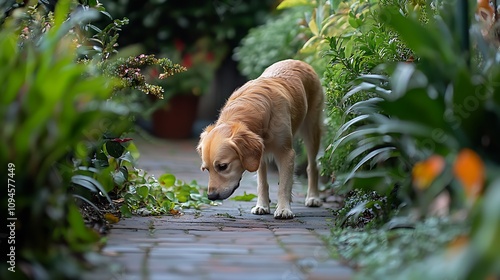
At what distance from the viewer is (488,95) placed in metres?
2.98

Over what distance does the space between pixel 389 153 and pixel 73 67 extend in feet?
5.97

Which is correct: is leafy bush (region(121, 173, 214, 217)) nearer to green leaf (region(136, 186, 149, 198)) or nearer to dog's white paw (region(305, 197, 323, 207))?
green leaf (region(136, 186, 149, 198))

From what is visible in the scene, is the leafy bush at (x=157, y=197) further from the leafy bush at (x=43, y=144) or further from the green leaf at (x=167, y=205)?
the leafy bush at (x=43, y=144)

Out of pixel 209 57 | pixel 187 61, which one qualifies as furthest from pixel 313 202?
pixel 209 57

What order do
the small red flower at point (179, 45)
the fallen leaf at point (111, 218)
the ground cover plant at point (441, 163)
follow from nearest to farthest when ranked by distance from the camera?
the ground cover plant at point (441, 163), the fallen leaf at point (111, 218), the small red flower at point (179, 45)

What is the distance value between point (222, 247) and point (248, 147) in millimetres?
1265

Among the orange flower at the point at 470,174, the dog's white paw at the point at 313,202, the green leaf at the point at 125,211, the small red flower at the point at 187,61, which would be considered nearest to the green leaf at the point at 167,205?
the green leaf at the point at 125,211

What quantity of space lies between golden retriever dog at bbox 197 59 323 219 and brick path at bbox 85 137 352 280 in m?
0.22

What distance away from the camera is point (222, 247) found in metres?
3.61

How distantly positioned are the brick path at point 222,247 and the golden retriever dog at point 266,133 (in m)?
0.22

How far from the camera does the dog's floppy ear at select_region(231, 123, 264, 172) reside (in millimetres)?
4762

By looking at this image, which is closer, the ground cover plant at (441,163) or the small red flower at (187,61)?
the ground cover plant at (441,163)

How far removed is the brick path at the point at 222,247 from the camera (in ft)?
9.79

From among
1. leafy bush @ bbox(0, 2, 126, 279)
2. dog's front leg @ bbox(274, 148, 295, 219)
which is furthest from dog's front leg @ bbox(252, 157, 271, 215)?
leafy bush @ bbox(0, 2, 126, 279)
